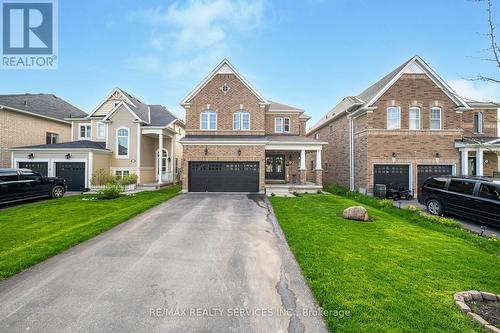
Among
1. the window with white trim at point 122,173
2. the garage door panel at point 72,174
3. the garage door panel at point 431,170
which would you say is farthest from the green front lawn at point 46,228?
the garage door panel at point 431,170

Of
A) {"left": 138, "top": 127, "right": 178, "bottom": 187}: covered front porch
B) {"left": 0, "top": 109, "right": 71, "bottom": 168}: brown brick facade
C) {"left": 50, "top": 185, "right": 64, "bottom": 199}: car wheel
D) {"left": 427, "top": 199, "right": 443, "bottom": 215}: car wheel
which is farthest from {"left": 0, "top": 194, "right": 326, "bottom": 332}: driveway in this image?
{"left": 0, "top": 109, "right": 71, "bottom": 168}: brown brick facade

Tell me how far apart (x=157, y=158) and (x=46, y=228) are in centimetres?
1452

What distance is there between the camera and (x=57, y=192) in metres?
14.4

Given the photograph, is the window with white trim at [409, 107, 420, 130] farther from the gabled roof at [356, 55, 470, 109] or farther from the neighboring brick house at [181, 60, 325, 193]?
the neighboring brick house at [181, 60, 325, 193]

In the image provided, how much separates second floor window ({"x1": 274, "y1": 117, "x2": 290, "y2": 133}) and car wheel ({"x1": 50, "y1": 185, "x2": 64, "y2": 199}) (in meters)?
17.1

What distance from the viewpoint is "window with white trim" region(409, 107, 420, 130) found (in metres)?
16.2

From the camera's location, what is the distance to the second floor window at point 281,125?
21.1m

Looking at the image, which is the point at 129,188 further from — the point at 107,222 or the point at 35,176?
the point at 107,222

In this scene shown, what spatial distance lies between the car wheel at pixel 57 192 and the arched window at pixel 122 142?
17.7 ft

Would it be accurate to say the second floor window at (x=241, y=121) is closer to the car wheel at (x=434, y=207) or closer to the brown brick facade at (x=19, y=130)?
the car wheel at (x=434, y=207)

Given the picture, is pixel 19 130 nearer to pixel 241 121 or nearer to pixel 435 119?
pixel 241 121

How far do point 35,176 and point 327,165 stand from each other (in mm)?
23856

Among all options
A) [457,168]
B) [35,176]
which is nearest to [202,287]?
[35,176]

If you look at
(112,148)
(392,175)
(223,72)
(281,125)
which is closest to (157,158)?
(112,148)
